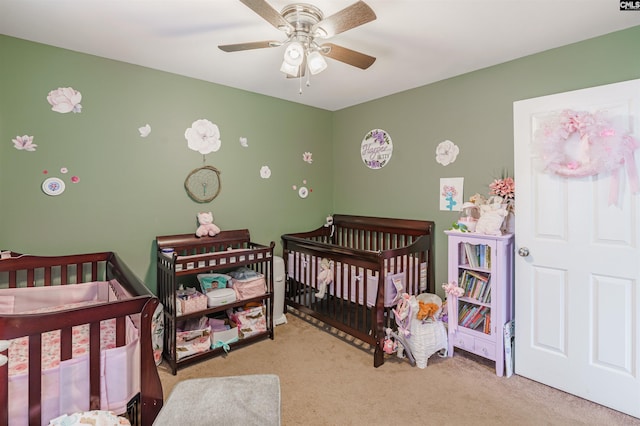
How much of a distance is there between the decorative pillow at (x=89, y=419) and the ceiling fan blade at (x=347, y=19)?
6.39ft

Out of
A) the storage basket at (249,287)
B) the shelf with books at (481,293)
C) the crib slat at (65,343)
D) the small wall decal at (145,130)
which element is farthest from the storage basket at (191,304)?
the shelf with books at (481,293)

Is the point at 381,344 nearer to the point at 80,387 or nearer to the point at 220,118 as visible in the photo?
the point at 80,387

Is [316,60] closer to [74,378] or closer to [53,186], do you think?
[74,378]

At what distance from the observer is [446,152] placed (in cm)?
291

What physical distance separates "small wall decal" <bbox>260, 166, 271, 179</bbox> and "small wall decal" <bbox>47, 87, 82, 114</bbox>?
5.14ft

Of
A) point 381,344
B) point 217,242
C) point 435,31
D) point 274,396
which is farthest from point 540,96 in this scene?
point 217,242

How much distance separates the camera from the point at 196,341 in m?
2.46

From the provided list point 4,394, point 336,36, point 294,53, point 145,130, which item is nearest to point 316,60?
point 294,53

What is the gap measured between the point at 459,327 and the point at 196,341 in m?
2.07

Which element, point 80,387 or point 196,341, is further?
point 196,341

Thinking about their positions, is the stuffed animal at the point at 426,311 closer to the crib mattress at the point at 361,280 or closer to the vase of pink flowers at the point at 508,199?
the crib mattress at the point at 361,280

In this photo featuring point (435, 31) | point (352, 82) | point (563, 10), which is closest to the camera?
point (563, 10)

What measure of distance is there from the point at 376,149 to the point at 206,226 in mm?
1940

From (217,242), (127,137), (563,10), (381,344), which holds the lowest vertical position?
(381,344)
